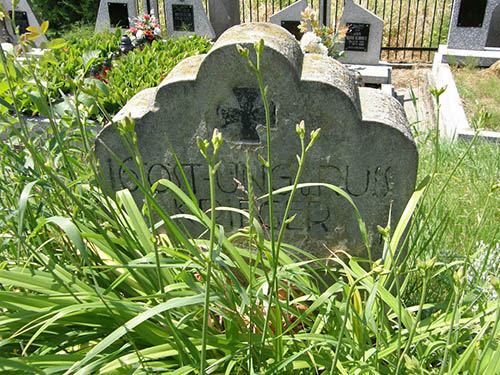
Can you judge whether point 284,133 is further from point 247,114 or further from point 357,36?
point 357,36

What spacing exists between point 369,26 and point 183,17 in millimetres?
2752

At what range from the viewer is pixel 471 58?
6559 millimetres

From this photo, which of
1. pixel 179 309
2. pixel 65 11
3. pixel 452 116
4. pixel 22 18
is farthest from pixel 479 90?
pixel 65 11

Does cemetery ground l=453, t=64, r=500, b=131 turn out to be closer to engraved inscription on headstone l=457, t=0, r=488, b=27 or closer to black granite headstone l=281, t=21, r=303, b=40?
engraved inscription on headstone l=457, t=0, r=488, b=27

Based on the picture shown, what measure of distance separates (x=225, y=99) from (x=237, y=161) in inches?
11.2

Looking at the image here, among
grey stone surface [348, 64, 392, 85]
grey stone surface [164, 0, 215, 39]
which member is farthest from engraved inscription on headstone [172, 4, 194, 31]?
grey stone surface [348, 64, 392, 85]

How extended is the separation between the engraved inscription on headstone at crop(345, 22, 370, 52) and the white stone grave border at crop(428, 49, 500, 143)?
99cm

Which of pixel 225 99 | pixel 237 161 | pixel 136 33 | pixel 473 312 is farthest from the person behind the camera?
pixel 136 33

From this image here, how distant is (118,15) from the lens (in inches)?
318

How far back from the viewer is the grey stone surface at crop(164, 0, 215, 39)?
765cm

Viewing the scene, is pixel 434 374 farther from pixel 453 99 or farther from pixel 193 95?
pixel 453 99

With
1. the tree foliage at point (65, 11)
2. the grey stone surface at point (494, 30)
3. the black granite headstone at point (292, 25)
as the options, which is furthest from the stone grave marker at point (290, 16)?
the tree foliage at point (65, 11)

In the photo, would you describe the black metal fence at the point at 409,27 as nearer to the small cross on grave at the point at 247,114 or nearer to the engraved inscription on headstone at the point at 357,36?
the engraved inscription on headstone at the point at 357,36

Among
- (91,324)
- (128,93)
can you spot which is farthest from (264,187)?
(128,93)
